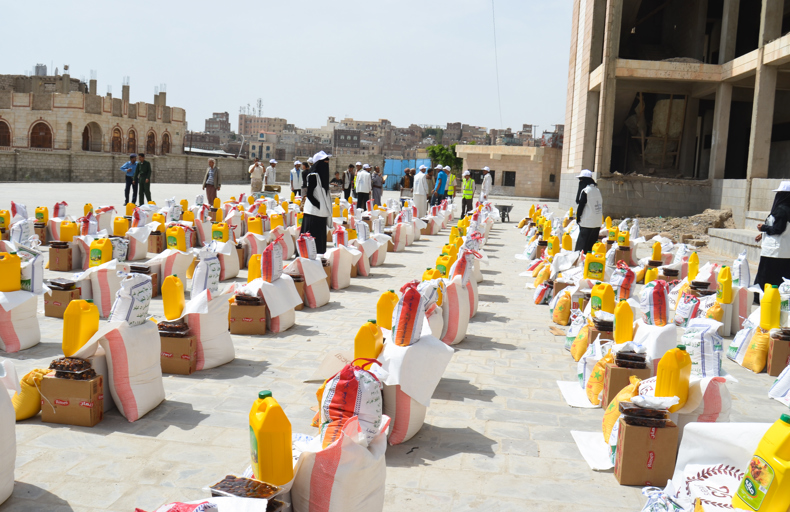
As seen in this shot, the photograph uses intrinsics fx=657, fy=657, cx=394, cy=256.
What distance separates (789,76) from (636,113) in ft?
18.7

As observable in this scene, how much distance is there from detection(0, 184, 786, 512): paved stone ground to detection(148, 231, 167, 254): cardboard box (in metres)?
4.02

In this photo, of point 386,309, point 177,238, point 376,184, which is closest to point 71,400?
point 386,309

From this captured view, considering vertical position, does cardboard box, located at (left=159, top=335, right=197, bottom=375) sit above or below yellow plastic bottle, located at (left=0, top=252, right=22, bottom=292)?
below

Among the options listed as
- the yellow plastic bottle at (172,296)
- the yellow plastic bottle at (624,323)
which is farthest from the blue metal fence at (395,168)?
the yellow plastic bottle at (624,323)

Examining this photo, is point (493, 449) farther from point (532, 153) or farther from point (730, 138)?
point (532, 153)

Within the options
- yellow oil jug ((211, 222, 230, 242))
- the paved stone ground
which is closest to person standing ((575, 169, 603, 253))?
the paved stone ground

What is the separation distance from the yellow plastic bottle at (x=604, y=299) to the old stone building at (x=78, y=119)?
43.2m

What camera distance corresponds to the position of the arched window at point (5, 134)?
154 ft

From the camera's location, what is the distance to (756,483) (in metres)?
2.74

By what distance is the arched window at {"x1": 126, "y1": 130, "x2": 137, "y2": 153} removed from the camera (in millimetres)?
54281

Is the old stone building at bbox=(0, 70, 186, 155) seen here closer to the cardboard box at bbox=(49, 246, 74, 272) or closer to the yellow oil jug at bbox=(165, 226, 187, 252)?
the cardboard box at bbox=(49, 246, 74, 272)

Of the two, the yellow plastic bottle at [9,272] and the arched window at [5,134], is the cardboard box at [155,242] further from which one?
the arched window at [5,134]

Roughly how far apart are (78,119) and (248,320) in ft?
156

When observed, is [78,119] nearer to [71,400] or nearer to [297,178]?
[297,178]
